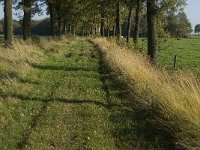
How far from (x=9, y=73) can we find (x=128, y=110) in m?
6.03

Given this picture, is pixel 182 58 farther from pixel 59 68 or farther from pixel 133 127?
pixel 133 127

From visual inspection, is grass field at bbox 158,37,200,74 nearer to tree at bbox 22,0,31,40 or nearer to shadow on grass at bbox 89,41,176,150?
shadow on grass at bbox 89,41,176,150

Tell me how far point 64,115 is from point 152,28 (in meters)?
10.7

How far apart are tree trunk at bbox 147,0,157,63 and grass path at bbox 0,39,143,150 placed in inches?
175

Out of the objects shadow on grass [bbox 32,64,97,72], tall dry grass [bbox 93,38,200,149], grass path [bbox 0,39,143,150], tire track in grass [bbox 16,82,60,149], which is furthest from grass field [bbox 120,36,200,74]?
tire track in grass [bbox 16,82,60,149]

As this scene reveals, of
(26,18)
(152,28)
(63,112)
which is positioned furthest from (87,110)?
(26,18)

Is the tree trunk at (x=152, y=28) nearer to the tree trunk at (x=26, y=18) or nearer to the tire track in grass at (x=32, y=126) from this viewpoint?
the tire track in grass at (x=32, y=126)

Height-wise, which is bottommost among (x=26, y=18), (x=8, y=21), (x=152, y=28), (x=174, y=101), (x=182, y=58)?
(x=182, y=58)

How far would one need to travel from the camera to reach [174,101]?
10039 millimetres

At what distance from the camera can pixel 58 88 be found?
48.2 feet

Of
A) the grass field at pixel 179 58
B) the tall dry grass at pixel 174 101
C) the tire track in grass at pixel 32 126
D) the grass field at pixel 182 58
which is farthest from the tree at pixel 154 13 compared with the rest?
the tire track in grass at pixel 32 126

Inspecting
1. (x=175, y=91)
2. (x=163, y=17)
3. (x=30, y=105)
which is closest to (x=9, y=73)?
(x=30, y=105)

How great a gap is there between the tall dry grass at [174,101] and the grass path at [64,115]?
677 millimetres

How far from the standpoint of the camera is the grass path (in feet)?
29.2
